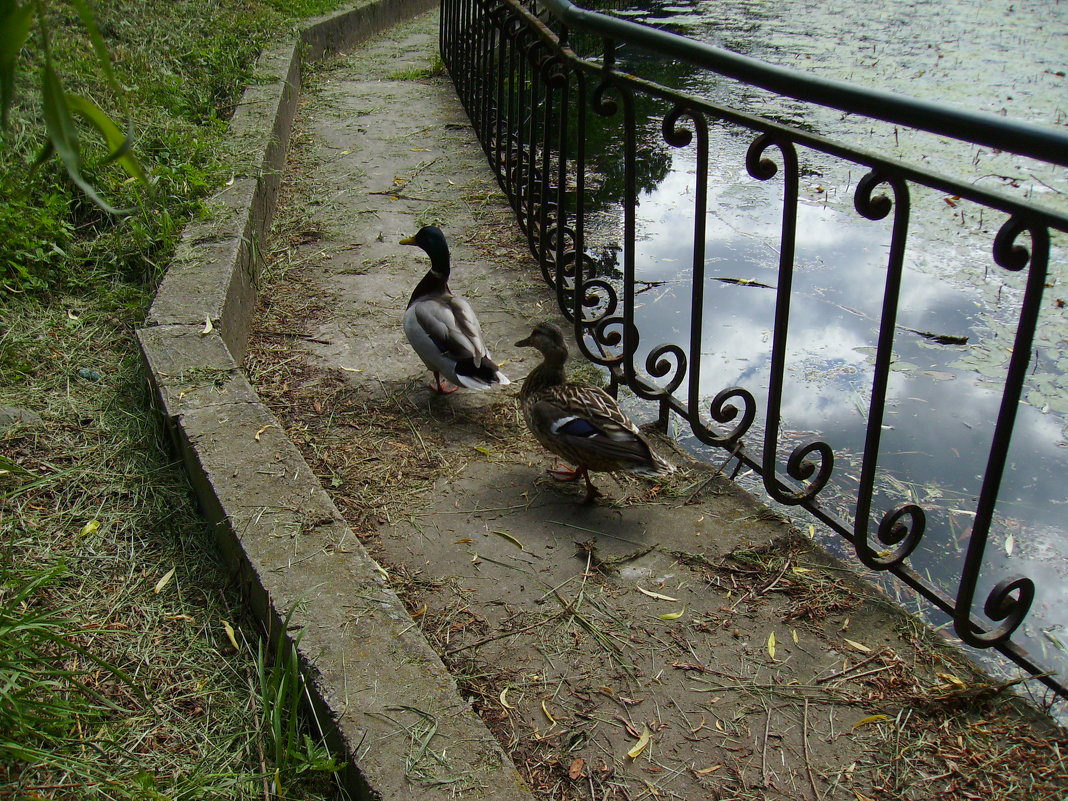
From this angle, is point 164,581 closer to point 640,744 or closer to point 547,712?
point 547,712

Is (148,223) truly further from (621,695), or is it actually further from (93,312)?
(621,695)

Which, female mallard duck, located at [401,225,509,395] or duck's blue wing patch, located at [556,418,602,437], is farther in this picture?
female mallard duck, located at [401,225,509,395]

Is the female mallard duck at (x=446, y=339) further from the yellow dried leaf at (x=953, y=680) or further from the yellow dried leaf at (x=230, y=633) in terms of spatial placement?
the yellow dried leaf at (x=953, y=680)

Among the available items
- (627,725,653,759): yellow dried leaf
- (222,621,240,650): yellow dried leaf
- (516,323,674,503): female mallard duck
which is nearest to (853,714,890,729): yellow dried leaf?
(627,725,653,759): yellow dried leaf

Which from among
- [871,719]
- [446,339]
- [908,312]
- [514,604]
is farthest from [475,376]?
[908,312]

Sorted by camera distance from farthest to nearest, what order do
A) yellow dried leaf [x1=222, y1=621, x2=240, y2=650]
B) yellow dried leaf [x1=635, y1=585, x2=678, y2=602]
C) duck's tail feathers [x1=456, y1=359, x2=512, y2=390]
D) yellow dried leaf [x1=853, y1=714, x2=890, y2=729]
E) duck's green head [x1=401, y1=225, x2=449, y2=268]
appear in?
duck's green head [x1=401, y1=225, x2=449, y2=268] → duck's tail feathers [x1=456, y1=359, x2=512, y2=390] → yellow dried leaf [x1=635, y1=585, x2=678, y2=602] → yellow dried leaf [x1=222, y1=621, x2=240, y2=650] → yellow dried leaf [x1=853, y1=714, x2=890, y2=729]

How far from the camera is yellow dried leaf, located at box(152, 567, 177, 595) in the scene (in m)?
2.59

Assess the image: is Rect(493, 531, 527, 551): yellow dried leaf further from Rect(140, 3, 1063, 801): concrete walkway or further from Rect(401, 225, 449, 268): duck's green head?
Rect(401, 225, 449, 268): duck's green head

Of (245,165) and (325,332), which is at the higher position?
(245,165)

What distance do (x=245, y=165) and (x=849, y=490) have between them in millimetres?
3500

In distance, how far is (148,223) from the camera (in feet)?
14.3

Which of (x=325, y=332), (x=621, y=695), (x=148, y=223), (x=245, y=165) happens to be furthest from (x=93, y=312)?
(x=621, y=695)

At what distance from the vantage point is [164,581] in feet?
8.58

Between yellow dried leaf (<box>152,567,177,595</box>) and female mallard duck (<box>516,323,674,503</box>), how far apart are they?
4.09 ft
